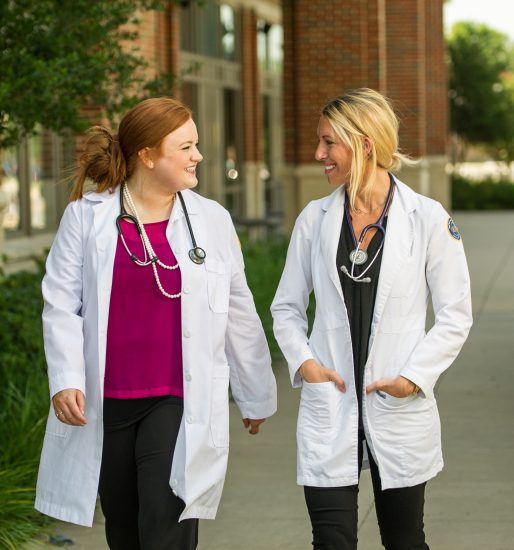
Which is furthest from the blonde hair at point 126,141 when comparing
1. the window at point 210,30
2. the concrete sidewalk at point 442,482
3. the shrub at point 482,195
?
the shrub at point 482,195

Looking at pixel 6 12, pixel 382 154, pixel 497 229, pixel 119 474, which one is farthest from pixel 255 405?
pixel 497 229

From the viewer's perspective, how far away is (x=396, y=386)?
4.04 metres

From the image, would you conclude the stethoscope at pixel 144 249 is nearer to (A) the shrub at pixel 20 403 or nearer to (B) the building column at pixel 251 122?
(A) the shrub at pixel 20 403

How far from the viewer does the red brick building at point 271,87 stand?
12.8 metres

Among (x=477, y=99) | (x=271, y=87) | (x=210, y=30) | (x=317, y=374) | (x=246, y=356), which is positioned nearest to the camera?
(x=317, y=374)

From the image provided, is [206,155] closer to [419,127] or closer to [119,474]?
[419,127]

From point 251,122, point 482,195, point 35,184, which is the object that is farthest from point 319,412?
point 482,195

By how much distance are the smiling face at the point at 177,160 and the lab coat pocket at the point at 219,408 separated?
631 millimetres

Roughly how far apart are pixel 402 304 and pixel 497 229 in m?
23.5

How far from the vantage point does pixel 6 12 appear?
7.34 m

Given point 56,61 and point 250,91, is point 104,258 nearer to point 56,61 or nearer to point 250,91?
point 56,61

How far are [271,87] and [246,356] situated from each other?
2377 cm

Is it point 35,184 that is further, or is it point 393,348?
point 35,184

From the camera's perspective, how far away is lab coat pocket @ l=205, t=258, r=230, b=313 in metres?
4.13
